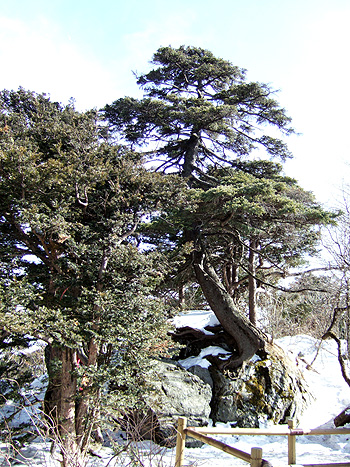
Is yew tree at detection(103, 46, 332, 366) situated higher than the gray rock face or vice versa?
yew tree at detection(103, 46, 332, 366)

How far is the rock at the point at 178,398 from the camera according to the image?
23.8 feet

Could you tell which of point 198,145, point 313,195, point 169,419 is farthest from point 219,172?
point 169,419

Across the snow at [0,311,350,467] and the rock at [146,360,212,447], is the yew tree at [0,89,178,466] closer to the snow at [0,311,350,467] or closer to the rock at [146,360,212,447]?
the snow at [0,311,350,467]

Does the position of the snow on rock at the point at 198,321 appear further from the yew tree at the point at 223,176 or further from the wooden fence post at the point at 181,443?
the wooden fence post at the point at 181,443

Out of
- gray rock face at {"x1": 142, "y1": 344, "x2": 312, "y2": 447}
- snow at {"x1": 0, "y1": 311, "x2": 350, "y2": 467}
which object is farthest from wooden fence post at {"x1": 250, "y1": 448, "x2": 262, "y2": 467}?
gray rock face at {"x1": 142, "y1": 344, "x2": 312, "y2": 447}

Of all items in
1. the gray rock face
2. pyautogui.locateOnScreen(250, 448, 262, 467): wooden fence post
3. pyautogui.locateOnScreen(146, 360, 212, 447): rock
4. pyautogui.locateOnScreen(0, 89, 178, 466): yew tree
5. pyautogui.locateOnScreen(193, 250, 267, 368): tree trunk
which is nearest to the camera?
pyautogui.locateOnScreen(250, 448, 262, 467): wooden fence post

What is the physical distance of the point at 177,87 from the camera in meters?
12.9

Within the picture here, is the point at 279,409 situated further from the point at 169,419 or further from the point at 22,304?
the point at 22,304

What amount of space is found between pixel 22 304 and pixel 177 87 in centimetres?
1017

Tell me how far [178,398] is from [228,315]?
112 inches

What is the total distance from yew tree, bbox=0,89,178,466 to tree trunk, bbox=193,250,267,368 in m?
2.70

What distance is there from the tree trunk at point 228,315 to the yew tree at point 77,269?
106 inches

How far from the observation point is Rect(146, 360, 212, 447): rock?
23.8ft

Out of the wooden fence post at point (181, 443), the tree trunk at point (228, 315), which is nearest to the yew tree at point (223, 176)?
the tree trunk at point (228, 315)
